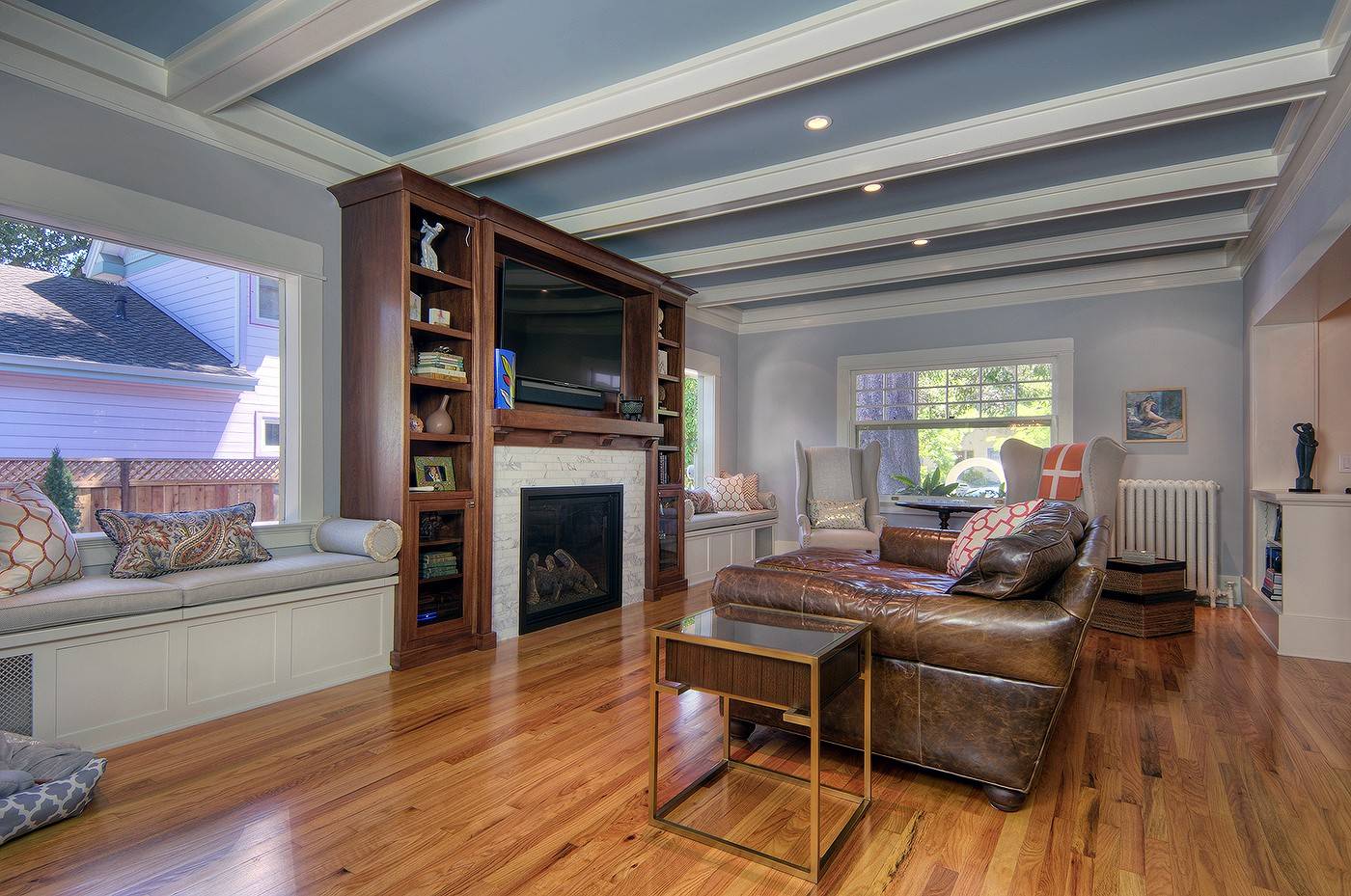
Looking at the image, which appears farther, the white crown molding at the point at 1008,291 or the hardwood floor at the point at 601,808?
the white crown molding at the point at 1008,291

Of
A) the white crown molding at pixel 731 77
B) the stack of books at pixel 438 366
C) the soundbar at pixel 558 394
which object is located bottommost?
the soundbar at pixel 558 394

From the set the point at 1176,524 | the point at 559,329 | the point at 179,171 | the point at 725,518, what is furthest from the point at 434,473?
the point at 1176,524

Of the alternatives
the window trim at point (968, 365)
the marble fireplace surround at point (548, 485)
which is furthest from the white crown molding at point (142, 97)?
the window trim at point (968, 365)

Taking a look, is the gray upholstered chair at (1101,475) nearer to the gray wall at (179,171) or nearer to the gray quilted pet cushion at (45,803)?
the gray wall at (179,171)

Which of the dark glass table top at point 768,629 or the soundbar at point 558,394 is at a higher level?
the soundbar at point 558,394

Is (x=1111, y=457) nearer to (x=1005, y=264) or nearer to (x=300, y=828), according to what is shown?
(x=1005, y=264)

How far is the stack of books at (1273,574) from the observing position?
157 inches

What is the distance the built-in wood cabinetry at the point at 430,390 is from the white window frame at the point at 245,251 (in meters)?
0.15

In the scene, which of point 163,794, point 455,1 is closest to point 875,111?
point 455,1

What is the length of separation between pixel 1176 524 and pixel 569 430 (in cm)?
446

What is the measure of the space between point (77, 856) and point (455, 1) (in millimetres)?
2813

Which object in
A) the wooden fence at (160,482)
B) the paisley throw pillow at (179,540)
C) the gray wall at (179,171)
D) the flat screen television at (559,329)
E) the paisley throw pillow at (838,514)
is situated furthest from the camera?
the paisley throw pillow at (838,514)

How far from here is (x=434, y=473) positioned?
3.74 meters

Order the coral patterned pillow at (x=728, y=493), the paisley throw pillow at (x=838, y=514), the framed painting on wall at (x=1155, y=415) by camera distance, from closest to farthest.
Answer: the framed painting on wall at (x=1155, y=415) → the paisley throw pillow at (x=838, y=514) → the coral patterned pillow at (x=728, y=493)
